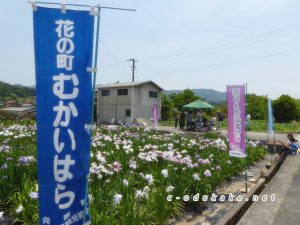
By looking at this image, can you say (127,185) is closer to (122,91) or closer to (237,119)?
(237,119)

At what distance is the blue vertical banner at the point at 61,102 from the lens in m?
2.48

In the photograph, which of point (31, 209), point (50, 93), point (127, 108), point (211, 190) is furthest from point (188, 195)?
point (127, 108)

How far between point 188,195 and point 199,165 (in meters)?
1.53

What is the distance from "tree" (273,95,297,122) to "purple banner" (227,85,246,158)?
37381 mm

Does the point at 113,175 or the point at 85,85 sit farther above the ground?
the point at 85,85

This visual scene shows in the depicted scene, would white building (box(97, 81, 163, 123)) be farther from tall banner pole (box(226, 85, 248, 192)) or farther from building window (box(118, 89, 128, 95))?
tall banner pole (box(226, 85, 248, 192))

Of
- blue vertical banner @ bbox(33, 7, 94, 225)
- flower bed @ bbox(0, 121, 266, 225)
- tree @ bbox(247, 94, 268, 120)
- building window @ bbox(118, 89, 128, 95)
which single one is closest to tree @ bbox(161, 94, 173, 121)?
building window @ bbox(118, 89, 128, 95)

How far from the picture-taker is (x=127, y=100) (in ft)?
108

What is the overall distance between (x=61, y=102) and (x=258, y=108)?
4929 cm

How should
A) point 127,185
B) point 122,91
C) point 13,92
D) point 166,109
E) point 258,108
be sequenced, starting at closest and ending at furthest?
1. point 127,185
2. point 122,91
3. point 166,109
4. point 258,108
5. point 13,92

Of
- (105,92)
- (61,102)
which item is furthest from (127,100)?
(61,102)

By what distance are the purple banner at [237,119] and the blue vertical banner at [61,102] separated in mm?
4528

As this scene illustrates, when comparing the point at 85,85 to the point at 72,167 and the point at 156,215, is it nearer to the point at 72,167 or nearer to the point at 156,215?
the point at 72,167

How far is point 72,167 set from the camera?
8.50 ft
